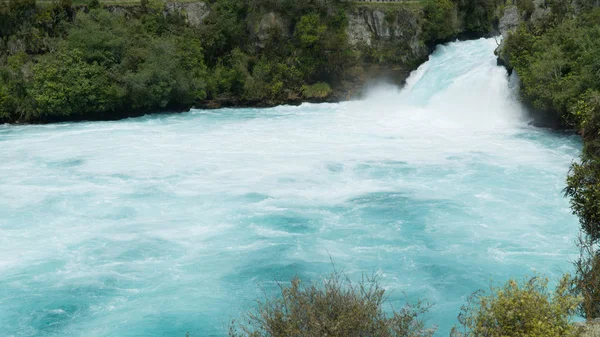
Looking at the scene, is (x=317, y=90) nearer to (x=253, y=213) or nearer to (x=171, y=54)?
(x=171, y=54)

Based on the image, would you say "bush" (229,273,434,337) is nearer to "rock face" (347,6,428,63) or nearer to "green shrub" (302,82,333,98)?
"green shrub" (302,82,333,98)

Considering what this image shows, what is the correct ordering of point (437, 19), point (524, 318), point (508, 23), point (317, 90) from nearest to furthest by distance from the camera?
point (524, 318)
point (508, 23)
point (317, 90)
point (437, 19)

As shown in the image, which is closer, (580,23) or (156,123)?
(580,23)

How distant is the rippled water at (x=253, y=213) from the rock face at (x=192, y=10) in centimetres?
945

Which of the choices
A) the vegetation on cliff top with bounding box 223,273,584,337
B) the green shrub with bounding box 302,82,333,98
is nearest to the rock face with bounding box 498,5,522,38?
the green shrub with bounding box 302,82,333,98

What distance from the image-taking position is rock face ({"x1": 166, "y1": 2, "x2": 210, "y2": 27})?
4319 cm

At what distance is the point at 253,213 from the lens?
73.8 ft

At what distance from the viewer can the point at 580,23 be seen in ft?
108

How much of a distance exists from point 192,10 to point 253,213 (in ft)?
81.7

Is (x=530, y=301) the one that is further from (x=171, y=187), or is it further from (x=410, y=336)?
(x=171, y=187)

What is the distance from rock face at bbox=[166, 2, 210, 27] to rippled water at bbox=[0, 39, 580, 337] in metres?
9.45

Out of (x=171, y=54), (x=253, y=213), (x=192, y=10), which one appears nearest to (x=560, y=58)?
(x=253, y=213)

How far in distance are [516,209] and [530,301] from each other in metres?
12.7

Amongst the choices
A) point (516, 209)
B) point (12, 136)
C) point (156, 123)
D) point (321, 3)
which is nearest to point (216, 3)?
point (321, 3)
